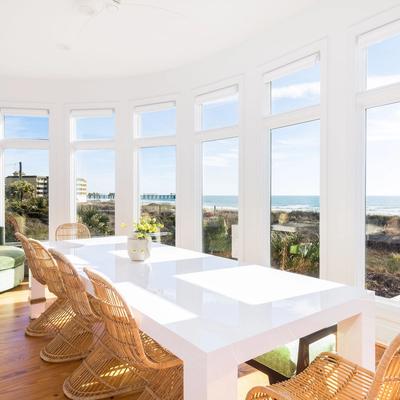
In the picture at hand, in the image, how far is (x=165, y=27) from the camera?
3809mm

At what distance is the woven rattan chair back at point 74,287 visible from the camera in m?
2.02

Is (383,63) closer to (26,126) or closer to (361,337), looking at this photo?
(361,337)

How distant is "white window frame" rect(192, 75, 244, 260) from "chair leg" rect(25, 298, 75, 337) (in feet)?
7.22

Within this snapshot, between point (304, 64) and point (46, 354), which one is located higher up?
point (304, 64)

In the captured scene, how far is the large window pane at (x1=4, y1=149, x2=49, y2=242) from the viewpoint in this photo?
556cm

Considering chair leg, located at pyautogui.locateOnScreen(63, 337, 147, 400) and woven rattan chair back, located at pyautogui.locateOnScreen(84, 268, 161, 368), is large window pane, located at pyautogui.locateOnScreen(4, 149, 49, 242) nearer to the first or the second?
chair leg, located at pyautogui.locateOnScreen(63, 337, 147, 400)

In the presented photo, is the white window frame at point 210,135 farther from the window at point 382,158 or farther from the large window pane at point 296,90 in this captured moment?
the window at point 382,158

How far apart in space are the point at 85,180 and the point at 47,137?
915 millimetres

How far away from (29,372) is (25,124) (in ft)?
14.1

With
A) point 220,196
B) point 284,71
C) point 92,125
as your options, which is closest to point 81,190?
point 92,125

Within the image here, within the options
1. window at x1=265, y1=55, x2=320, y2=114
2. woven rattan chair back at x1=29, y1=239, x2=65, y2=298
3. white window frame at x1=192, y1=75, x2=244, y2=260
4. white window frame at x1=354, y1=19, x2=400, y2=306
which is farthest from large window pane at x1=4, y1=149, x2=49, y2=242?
white window frame at x1=354, y1=19, x2=400, y2=306

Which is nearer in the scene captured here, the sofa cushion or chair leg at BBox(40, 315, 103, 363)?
chair leg at BBox(40, 315, 103, 363)

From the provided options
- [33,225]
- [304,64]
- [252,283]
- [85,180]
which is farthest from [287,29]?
[33,225]

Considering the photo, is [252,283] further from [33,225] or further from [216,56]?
[33,225]
